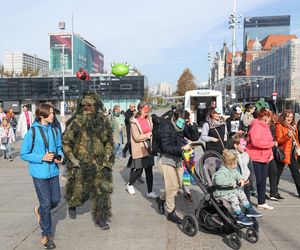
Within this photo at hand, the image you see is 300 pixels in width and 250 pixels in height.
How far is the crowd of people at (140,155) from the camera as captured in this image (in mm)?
4461

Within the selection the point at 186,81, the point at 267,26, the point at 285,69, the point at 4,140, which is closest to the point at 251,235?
the point at 4,140

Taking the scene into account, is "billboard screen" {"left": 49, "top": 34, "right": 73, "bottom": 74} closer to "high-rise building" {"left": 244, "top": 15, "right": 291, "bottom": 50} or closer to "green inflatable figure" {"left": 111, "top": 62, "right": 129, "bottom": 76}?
"green inflatable figure" {"left": 111, "top": 62, "right": 129, "bottom": 76}

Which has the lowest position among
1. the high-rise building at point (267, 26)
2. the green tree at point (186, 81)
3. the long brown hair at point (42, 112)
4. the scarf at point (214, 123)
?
the scarf at point (214, 123)

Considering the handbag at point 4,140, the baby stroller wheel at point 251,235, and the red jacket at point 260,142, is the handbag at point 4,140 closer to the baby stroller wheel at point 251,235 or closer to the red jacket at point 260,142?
the red jacket at point 260,142

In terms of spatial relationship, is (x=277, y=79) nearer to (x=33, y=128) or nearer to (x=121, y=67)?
(x=121, y=67)

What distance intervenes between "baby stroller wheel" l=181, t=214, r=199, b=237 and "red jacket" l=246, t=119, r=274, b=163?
1.88 meters

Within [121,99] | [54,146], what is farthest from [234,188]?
[121,99]

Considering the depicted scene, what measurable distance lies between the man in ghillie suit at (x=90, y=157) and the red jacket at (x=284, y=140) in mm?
3443

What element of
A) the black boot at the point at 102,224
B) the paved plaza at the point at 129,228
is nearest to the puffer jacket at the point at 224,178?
the paved plaza at the point at 129,228

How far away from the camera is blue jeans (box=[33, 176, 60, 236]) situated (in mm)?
4410

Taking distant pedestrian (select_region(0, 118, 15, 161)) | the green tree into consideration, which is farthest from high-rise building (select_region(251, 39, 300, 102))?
distant pedestrian (select_region(0, 118, 15, 161))

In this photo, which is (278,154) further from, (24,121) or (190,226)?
(24,121)

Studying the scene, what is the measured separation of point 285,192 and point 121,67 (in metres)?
11.5

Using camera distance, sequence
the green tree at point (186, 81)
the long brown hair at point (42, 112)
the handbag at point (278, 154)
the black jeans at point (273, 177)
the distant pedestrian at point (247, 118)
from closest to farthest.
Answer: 1. the long brown hair at point (42, 112)
2. the black jeans at point (273, 177)
3. the handbag at point (278, 154)
4. the distant pedestrian at point (247, 118)
5. the green tree at point (186, 81)
